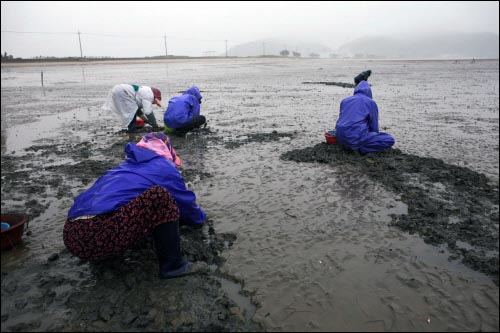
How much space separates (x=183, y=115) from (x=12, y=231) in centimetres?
566

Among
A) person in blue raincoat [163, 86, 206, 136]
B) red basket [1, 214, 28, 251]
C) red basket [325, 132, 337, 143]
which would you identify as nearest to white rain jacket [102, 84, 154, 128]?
person in blue raincoat [163, 86, 206, 136]

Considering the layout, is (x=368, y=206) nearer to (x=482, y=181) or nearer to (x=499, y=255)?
(x=499, y=255)

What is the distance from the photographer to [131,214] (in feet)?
10.0

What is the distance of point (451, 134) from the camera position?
876 centimetres

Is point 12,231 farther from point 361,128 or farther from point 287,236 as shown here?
point 361,128

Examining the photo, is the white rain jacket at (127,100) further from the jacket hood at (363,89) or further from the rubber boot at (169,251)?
the rubber boot at (169,251)

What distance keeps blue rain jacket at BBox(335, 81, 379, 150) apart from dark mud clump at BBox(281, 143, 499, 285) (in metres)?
0.30

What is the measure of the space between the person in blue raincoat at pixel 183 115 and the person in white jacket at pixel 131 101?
0.89 m

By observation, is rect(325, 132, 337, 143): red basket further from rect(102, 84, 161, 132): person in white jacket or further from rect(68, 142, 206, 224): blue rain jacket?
rect(102, 84, 161, 132): person in white jacket

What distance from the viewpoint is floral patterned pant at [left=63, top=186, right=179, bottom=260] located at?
304 cm

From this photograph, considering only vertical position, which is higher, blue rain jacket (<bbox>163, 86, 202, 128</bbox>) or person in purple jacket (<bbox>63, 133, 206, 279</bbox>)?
blue rain jacket (<bbox>163, 86, 202, 128</bbox>)

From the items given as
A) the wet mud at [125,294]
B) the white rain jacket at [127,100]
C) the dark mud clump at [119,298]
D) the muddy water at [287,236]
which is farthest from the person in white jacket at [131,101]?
the dark mud clump at [119,298]

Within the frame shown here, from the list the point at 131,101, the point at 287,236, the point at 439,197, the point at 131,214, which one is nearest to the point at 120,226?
the point at 131,214

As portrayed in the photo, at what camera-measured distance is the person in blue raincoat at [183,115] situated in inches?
353
